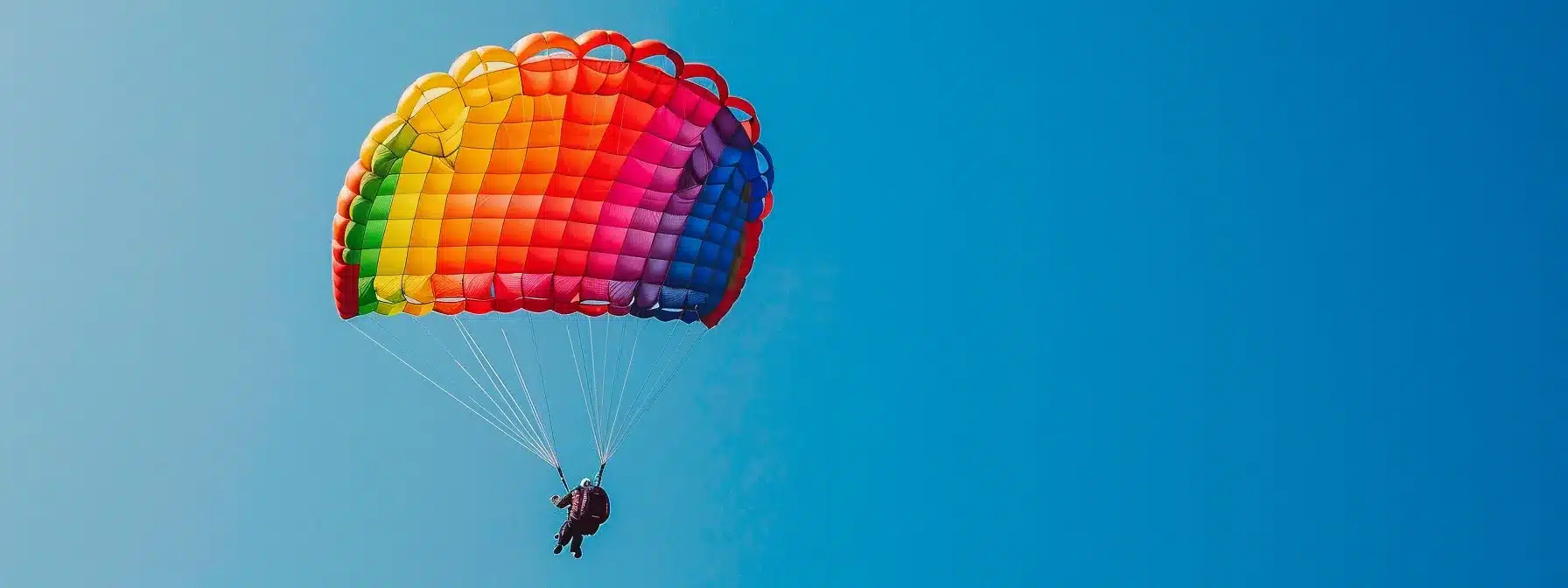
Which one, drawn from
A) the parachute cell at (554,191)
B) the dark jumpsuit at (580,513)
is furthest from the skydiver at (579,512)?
the parachute cell at (554,191)

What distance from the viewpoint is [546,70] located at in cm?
1730

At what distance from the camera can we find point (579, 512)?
58.9 ft

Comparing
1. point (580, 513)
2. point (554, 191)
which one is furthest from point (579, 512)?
point (554, 191)

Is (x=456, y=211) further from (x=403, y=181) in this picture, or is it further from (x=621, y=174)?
(x=621, y=174)

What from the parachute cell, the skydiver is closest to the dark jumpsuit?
the skydiver

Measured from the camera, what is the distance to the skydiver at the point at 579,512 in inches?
707

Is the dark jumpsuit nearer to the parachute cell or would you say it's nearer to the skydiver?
the skydiver

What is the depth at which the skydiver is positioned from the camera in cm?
1797

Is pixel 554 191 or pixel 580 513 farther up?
pixel 554 191

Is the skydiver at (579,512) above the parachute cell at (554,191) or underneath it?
underneath

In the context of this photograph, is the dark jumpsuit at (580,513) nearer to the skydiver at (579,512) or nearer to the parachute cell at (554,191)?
the skydiver at (579,512)

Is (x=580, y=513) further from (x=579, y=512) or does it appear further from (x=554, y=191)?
(x=554, y=191)

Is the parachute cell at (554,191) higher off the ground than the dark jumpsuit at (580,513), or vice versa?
the parachute cell at (554,191)

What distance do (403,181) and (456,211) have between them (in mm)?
775
